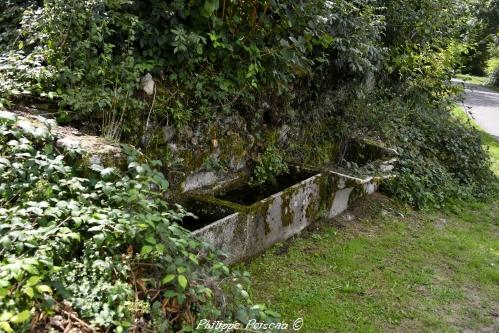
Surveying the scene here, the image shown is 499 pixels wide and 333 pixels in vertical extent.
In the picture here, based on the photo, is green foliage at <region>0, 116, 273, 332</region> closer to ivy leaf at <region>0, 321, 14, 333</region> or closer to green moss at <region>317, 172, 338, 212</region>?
ivy leaf at <region>0, 321, 14, 333</region>

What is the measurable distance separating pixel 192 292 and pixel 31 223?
90cm

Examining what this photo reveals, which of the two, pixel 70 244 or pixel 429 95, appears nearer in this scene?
pixel 70 244

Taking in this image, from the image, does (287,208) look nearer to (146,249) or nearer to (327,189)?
(327,189)

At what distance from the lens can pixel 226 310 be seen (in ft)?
8.39

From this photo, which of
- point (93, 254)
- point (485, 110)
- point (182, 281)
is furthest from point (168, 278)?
point (485, 110)

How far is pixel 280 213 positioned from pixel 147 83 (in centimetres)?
178

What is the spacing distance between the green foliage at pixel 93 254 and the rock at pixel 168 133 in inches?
59.3

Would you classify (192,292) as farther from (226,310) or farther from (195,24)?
(195,24)

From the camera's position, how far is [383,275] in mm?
4461

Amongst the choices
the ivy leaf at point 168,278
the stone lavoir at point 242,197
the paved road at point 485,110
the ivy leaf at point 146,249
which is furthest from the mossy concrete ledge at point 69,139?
the paved road at point 485,110

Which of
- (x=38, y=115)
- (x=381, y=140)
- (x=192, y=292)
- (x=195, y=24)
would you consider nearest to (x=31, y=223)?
(x=192, y=292)

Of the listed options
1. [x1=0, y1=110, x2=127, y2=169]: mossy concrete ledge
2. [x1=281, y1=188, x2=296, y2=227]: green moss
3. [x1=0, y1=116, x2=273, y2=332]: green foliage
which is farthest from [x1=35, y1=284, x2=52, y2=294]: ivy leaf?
[x1=281, y1=188, x2=296, y2=227]: green moss

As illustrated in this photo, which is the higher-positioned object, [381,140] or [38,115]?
[38,115]

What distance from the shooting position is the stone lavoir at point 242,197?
3217 millimetres
